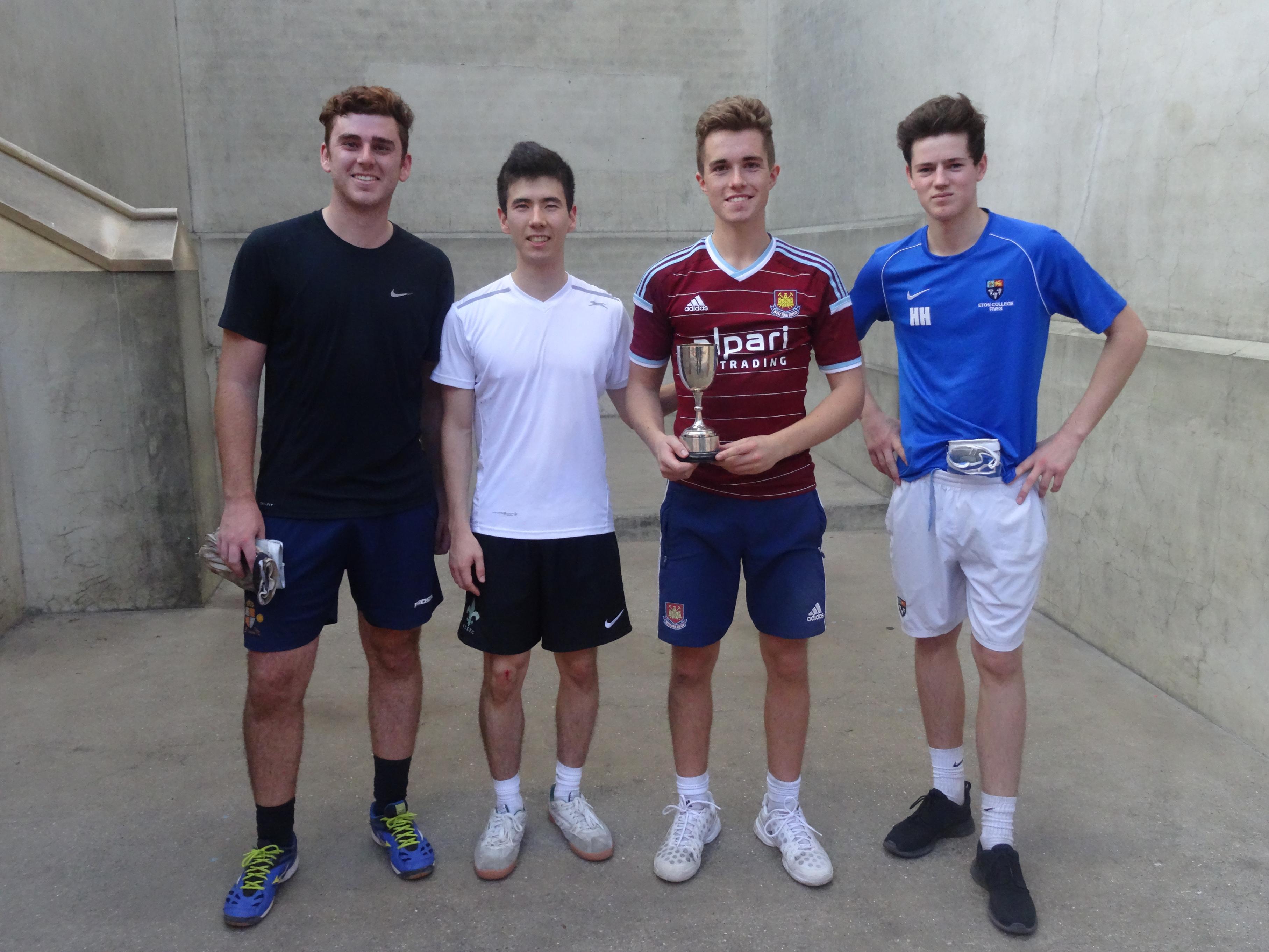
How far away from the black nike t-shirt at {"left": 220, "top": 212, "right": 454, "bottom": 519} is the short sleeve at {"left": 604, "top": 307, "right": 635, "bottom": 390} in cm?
45

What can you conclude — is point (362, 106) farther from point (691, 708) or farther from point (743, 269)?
point (691, 708)

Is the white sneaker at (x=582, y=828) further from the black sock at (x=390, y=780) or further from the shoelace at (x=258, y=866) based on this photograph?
the shoelace at (x=258, y=866)

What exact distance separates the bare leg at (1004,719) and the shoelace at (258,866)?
1.83 meters

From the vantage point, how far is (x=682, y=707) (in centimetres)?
281

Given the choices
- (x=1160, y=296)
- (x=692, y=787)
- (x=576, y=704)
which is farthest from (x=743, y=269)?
(x=1160, y=296)

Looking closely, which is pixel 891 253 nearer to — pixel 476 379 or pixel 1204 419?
pixel 476 379

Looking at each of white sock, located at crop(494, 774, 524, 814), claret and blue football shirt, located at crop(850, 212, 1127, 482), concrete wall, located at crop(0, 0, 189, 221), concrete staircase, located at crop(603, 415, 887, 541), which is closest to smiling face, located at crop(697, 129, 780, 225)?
claret and blue football shirt, located at crop(850, 212, 1127, 482)

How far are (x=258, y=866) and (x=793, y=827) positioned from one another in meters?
1.37

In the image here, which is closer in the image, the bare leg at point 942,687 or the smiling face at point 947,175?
the smiling face at point 947,175

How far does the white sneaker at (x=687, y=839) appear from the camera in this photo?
271 centimetres

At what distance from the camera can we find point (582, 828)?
2850 millimetres

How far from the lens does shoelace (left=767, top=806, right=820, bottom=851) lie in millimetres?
2750

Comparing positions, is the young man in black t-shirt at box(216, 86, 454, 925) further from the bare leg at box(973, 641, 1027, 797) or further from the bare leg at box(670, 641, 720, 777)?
the bare leg at box(973, 641, 1027, 797)

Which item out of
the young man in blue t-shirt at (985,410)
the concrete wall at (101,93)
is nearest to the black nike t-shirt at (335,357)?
the young man in blue t-shirt at (985,410)
